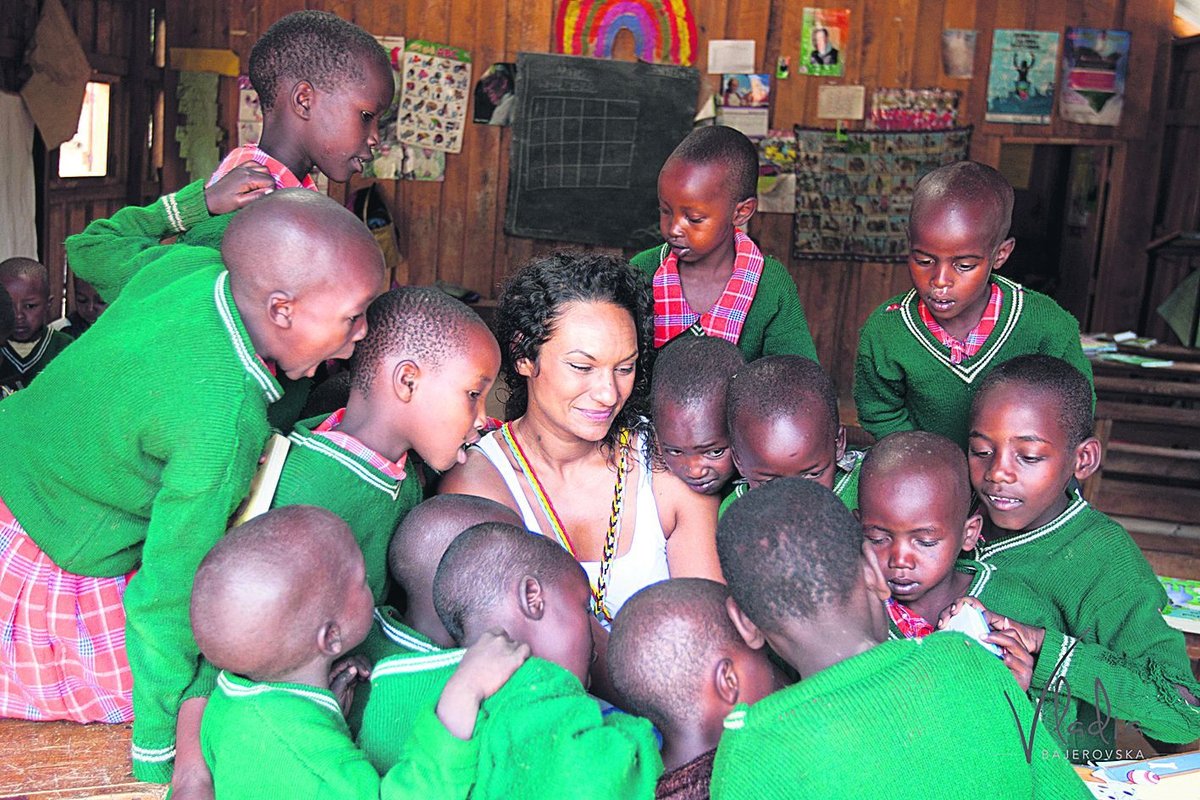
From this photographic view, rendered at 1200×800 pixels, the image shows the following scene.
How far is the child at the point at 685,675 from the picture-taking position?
1.85 m

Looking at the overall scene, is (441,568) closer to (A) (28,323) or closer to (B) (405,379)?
(B) (405,379)

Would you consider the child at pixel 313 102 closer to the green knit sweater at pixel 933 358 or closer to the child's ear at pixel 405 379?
the child's ear at pixel 405 379

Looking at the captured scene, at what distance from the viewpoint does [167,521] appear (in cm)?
195

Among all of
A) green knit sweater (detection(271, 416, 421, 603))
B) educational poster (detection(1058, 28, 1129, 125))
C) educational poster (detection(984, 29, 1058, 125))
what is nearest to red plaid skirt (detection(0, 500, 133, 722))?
green knit sweater (detection(271, 416, 421, 603))

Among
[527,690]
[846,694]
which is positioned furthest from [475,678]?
[846,694]

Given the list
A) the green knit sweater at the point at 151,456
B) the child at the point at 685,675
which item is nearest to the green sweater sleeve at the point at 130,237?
the green knit sweater at the point at 151,456

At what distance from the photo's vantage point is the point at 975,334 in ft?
10.2

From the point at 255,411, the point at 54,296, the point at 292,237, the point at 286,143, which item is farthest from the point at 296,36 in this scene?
the point at 54,296

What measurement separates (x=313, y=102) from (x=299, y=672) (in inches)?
54.1

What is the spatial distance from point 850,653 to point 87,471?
141 cm

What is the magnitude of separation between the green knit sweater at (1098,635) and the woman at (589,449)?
739 mm

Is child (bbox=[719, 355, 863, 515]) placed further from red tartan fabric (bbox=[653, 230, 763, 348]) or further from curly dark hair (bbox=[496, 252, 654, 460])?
red tartan fabric (bbox=[653, 230, 763, 348])

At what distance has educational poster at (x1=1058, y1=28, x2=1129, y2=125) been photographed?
768 cm

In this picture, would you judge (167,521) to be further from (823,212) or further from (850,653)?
(823,212)
